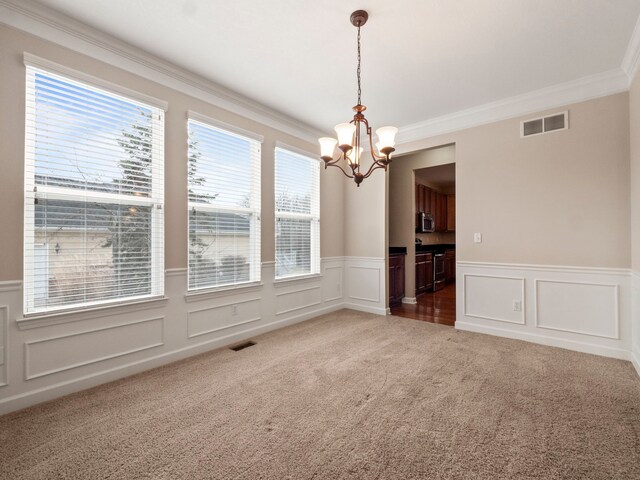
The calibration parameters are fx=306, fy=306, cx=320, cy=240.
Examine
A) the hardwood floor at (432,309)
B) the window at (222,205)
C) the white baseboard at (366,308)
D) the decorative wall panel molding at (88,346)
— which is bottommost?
the hardwood floor at (432,309)

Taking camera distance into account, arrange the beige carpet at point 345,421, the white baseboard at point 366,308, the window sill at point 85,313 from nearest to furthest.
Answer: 1. the beige carpet at point 345,421
2. the window sill at point 85,313
3. the white baseboard at point 366,308

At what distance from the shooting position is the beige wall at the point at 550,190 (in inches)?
122

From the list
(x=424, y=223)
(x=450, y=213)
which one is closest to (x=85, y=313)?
(x=424, y=223)

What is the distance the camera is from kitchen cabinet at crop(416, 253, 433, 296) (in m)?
6.18

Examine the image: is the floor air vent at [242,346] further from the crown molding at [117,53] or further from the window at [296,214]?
the crown molding at [117,53]

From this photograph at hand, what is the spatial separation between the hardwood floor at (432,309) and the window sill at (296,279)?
4.64 ft

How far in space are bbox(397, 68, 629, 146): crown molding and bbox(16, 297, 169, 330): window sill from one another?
395 centimetres

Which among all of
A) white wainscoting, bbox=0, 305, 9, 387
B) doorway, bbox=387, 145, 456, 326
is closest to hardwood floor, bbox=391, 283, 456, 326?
doorway, bbox=387, 145, 456, 326

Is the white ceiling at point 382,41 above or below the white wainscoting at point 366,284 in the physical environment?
above

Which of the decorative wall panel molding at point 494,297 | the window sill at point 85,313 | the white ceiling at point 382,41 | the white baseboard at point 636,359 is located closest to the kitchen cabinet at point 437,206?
the decorative wall panel molding at point 494,297

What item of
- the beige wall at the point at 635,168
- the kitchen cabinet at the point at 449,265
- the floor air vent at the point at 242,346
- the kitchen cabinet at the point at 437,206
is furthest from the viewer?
the kitchen cabinet at the point at 449,265

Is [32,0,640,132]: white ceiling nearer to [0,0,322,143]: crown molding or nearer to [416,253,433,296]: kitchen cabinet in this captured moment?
[0,0,322,143]: crown molding

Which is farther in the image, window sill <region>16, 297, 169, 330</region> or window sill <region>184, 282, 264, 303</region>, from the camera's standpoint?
window sill <region>184, 282, 264, 303</region>

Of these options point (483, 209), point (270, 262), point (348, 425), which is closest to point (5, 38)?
point (270, 262)
